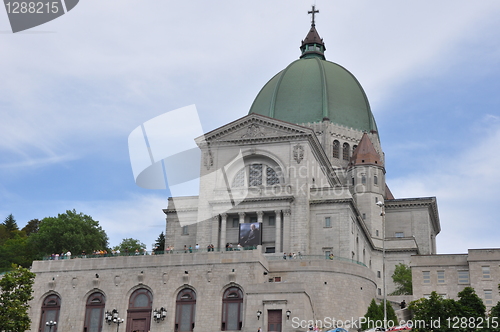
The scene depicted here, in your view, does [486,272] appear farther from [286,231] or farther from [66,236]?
[66,236]

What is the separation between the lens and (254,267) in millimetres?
58844

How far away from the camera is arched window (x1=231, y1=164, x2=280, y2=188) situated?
7869 cm

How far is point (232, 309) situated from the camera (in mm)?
57594

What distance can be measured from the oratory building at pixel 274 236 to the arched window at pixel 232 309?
0.30ft

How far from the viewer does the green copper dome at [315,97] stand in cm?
10081

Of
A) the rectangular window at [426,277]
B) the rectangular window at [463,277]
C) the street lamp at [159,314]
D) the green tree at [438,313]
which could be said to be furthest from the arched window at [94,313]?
the rectangular window at [463,277]

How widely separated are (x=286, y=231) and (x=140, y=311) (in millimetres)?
Result: 20194


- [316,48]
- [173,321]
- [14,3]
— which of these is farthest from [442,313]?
[316,48]

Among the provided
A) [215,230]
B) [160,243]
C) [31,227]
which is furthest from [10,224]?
[215,230]

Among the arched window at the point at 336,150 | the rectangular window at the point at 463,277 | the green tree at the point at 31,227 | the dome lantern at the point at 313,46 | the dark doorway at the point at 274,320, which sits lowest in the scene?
the dark doorway at the point at 274,320

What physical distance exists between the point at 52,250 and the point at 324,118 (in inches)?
1631

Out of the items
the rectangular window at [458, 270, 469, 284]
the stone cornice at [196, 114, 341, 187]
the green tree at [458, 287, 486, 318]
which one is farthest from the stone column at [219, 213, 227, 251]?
the green tree at [458, 287, 486, 318]

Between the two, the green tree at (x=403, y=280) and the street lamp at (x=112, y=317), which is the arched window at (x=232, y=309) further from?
the green tree at (x=403, y=280)

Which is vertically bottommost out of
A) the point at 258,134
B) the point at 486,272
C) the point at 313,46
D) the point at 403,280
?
the point at 486,272
